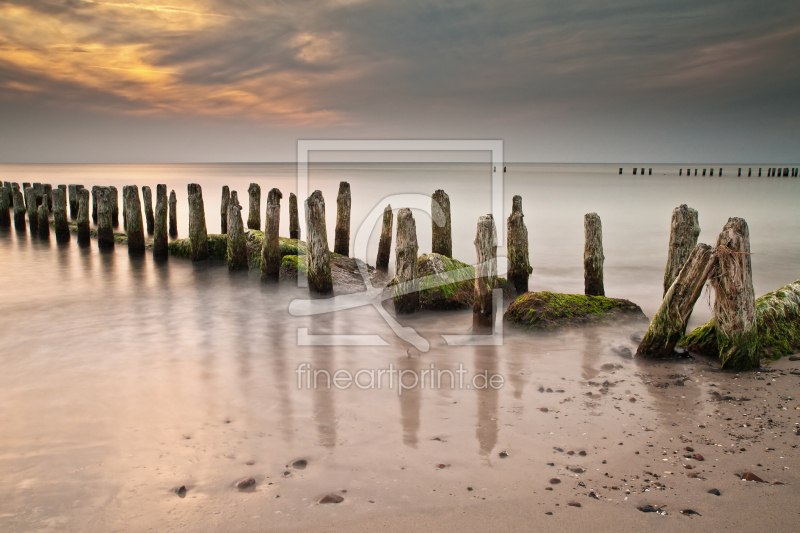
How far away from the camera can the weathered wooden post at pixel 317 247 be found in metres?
7.96

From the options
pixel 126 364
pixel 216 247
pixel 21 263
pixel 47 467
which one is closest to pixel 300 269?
pixel 216 247

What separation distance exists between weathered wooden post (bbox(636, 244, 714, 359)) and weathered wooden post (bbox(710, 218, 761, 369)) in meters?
0.12

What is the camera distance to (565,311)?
6.86 m

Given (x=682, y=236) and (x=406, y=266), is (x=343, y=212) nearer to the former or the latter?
(x=406, y=266)

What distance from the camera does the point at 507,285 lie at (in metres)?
8.70

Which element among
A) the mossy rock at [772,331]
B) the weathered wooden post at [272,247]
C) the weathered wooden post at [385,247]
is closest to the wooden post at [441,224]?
the weathered wooden post at [385,247]

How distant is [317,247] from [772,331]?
5.96 m

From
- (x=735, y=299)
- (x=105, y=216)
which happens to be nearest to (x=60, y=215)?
(x=105, y=216)

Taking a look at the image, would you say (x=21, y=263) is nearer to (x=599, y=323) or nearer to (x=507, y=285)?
(x=507, y=285)

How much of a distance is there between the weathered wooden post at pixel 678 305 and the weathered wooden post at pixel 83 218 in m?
13.1

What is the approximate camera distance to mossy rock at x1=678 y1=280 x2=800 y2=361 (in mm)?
5387

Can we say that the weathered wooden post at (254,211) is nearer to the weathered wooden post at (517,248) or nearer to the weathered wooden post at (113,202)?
the weathered wooden post at (113,202)

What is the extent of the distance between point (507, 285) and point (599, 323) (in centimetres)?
212

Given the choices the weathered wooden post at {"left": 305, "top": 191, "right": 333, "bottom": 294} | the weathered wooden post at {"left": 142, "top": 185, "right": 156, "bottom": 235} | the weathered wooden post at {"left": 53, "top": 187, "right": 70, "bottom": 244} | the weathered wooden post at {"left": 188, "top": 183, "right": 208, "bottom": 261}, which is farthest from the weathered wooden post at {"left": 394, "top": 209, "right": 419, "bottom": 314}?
the weathered wooden post at {"left": 53, "top": 187, "right": 70, "bottom": 244}
